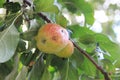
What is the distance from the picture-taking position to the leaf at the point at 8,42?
62cm

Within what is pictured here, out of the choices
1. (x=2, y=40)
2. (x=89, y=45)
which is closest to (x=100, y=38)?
(x=89, y=45)

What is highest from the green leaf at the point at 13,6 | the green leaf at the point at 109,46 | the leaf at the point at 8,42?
the green leaf at the point at 13,6

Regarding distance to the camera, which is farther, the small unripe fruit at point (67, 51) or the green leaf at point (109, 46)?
the green leaf at point (109, 46)

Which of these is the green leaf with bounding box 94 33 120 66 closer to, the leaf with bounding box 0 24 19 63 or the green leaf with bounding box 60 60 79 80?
the green leaf with bounding box 60 60 79 80

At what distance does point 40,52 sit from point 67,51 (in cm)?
6

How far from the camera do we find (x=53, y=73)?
2.64 feet

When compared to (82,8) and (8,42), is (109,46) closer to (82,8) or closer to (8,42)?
(82,8)

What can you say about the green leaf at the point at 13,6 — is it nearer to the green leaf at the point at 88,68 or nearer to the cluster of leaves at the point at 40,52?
the cluster of leaves at the point at 40,52

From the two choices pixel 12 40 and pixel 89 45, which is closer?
pixel 12 40

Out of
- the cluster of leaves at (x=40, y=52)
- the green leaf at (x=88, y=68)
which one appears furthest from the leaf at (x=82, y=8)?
the green leaf at (x=88, y=68)

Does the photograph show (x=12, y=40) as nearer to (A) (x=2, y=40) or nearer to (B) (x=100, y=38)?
(A) (x=2, y=40)

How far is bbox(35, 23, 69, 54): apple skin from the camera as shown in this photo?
64cm

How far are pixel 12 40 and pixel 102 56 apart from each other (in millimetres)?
249

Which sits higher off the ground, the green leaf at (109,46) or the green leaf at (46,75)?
the green leaf at (109,46)
